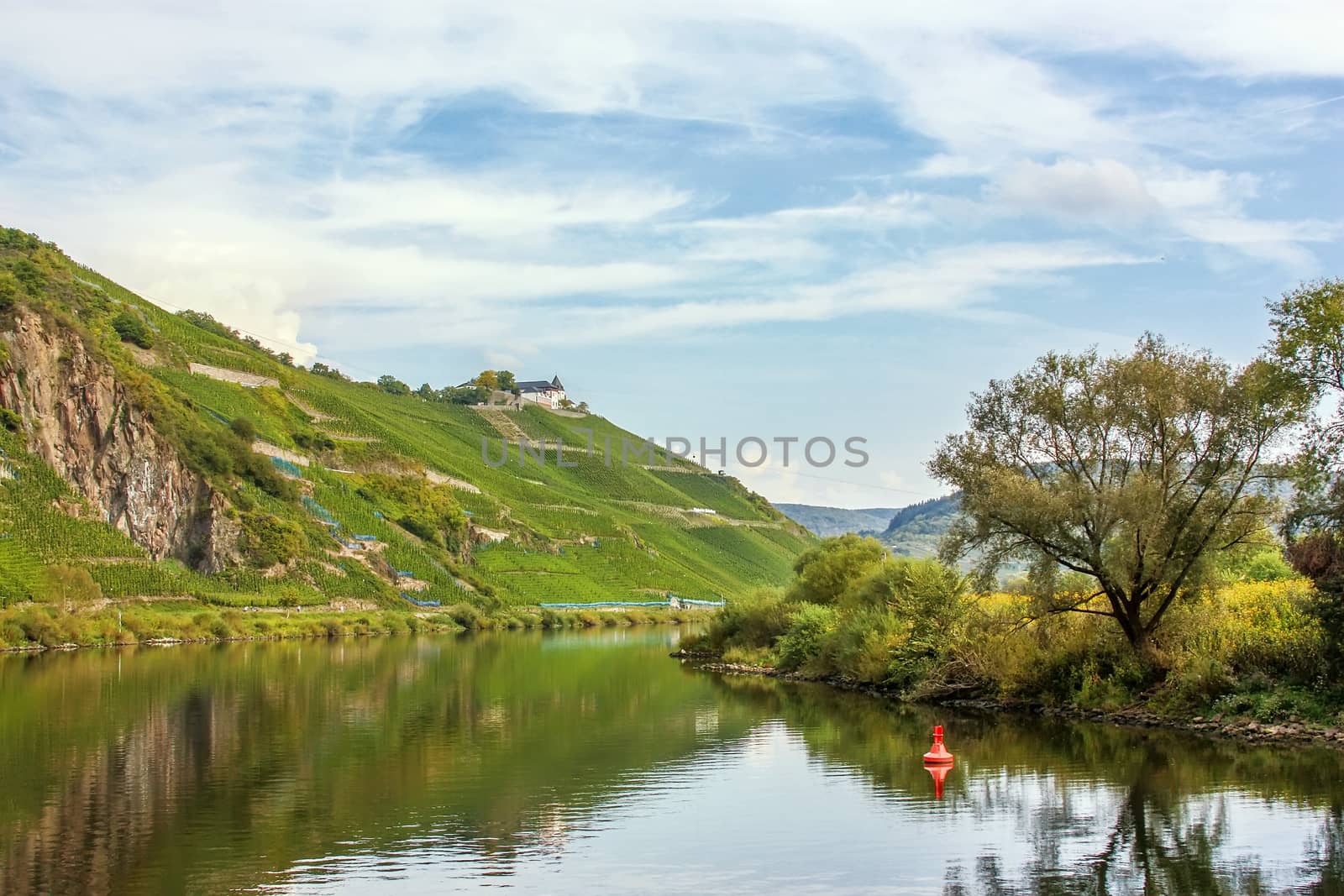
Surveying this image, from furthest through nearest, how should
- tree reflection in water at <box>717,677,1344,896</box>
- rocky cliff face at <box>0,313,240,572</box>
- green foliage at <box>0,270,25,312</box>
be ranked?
green foliage at <box>0,270,25,312</box> → rocky cliff face at <box>0,313,240,572</box> → tree reflection in water at <box>717,677,1344,896</box>

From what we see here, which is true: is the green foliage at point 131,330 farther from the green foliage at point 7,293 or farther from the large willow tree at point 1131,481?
the large willow tree at point 1131,481

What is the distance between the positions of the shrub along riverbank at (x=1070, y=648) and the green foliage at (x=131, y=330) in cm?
10820

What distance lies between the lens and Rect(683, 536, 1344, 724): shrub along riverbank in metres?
33.4

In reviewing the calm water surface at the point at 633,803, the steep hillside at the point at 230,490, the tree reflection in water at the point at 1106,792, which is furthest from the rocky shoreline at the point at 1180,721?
the steep hillside at the point at 230,490

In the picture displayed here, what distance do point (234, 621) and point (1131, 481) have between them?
77389mm

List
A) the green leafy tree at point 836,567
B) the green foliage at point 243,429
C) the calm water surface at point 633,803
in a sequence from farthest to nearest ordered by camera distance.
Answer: the green foliage at point 243,429 < the green leafy tree at point 836,567 < the calm water surface at point 633,803

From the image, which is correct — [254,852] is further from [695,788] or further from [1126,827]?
[1126,827]

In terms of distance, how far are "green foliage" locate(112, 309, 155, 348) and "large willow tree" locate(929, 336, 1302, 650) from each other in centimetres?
12524

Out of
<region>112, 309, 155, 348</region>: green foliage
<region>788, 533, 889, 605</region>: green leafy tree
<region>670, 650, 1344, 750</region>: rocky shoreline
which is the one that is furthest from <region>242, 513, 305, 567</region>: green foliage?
<region>670, 650, 1344, 750</region>: rocky shoreline

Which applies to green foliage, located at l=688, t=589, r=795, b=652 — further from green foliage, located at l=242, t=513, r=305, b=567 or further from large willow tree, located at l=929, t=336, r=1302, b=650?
green foliage, located at l=242, t=513, r=305, b=567

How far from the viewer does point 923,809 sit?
2397cm

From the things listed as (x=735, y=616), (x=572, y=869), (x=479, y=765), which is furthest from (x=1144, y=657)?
(x=735, y=616)

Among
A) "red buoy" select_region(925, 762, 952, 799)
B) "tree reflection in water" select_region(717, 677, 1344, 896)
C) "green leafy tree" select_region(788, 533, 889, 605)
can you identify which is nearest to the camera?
"tree reflection in water" select_region(717, 677, 1344, 896)

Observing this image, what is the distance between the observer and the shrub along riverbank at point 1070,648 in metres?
33.4
